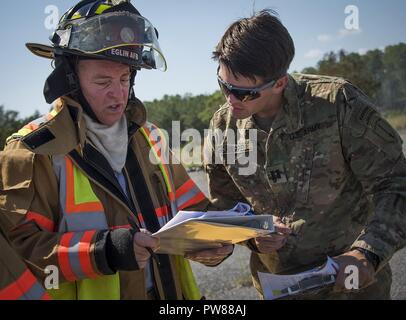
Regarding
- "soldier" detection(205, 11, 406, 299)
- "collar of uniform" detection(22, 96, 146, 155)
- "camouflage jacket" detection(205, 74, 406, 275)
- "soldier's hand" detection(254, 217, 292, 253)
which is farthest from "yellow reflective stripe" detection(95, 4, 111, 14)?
"soldier's hand" detection(254, 217, 292, 253)

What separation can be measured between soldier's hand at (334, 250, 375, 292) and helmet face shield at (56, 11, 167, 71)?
146cm

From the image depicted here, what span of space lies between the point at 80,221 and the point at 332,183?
1337 mm

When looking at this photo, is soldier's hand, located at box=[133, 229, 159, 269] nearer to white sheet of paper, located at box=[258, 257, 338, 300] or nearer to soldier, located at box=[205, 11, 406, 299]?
white sheet of paper, located at box=[258, 257, 338, 300]

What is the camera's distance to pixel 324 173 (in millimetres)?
2299

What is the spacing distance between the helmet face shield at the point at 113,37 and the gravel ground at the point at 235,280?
3.52 meters

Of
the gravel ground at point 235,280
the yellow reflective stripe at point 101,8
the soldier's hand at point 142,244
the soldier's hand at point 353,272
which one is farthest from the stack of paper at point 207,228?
the gravel ground at point 235,280

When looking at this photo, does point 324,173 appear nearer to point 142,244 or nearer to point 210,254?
point 210,254

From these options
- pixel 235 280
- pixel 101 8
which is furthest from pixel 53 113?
pixel 235 280

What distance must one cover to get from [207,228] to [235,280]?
13.4 ft

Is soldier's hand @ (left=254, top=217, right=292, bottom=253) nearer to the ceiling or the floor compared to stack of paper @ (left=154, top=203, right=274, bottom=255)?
nearer to the floor

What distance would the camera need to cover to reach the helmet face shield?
2.13m

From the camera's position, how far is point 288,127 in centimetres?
237
